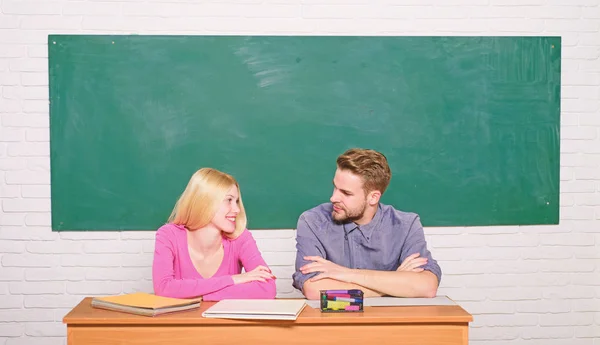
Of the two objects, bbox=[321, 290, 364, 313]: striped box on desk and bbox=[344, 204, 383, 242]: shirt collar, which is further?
bbox=[344, 204, 383, 242]: shirt collar

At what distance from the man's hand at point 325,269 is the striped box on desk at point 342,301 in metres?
0.46

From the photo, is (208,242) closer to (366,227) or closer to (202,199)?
(202,199)

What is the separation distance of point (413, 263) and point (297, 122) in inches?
45.9

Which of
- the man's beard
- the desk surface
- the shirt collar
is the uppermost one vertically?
the man's beard

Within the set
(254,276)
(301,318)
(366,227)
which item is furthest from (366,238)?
(301,318)

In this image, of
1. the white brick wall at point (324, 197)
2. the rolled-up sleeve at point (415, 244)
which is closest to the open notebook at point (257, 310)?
the rolled-up sleeve at point (415, 244)

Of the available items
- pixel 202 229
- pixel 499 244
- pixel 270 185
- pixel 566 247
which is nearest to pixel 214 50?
pixel 270 185

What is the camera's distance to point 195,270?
8.85 ft

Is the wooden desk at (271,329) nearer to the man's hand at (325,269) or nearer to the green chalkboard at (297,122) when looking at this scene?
the man's hand at (325,269)

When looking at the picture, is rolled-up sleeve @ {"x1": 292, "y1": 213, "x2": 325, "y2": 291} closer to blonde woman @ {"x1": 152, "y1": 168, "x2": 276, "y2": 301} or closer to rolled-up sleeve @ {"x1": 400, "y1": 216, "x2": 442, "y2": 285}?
blonde woman @ {"x1": 152, "y1": 168, "x2": 276, "y2": 301}

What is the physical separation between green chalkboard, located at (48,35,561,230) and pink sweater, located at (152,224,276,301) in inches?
30.4

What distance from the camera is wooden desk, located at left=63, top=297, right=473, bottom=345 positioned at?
1.96m

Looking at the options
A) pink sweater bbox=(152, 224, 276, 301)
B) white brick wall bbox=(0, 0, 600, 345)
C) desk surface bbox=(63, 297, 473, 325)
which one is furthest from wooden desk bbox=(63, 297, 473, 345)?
white brick wall bbox=(0, 0, 600, 345)

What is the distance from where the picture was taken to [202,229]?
2.70 meters
